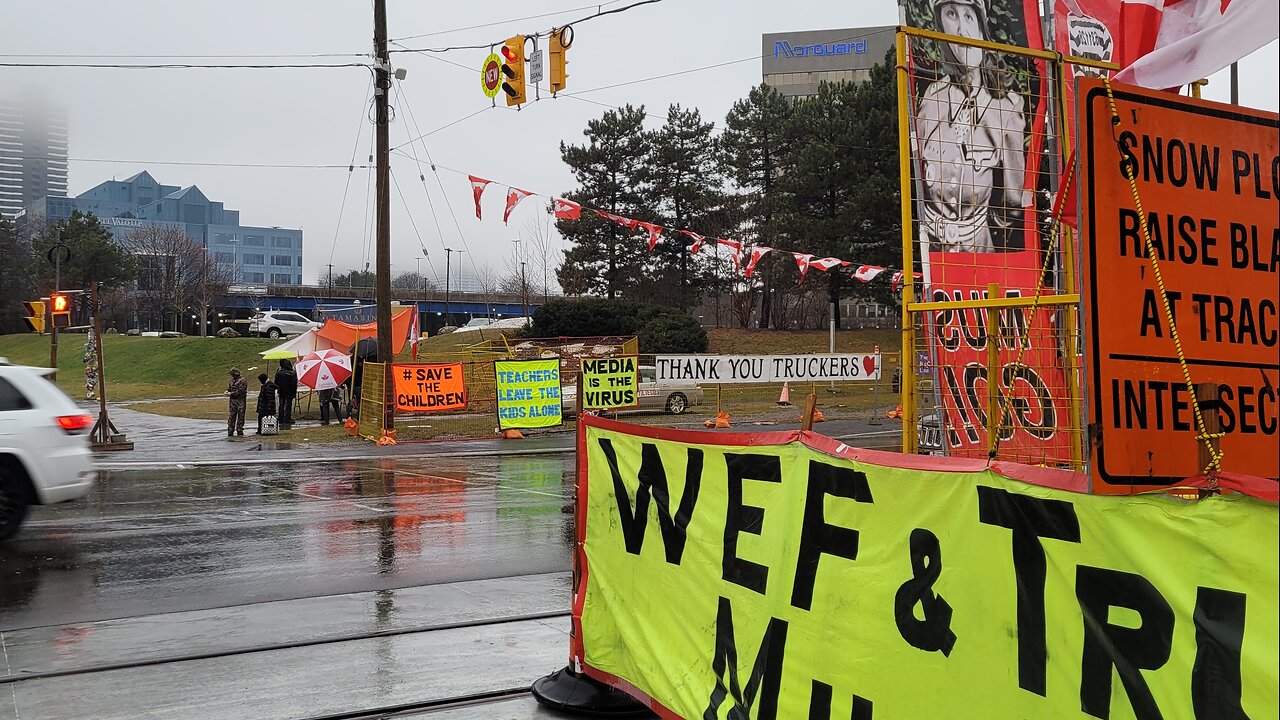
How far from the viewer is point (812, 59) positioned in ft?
327

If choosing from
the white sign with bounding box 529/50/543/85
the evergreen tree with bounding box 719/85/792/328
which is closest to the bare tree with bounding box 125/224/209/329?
the evergreen tree with bounding box 719/85/792/328

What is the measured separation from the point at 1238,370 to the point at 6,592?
8.89 metres

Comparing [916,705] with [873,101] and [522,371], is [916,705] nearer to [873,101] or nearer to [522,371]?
[522,371]

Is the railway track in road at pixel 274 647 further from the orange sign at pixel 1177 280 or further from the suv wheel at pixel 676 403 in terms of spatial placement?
the suv wheel at pixel 676 403

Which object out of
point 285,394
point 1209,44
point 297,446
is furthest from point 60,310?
point 1209,44

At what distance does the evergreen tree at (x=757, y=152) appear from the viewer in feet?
182

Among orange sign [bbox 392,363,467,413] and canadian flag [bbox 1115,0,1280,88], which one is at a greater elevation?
canadian flag [bbox 1115,0,1280,88]

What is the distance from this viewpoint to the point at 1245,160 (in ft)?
10.6

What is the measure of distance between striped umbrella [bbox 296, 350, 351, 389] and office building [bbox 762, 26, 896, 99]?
77.2 m

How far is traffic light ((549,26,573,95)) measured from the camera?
1888 cm

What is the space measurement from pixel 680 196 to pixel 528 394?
32445 mm

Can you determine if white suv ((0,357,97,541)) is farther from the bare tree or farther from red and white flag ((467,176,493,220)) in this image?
the bare tree

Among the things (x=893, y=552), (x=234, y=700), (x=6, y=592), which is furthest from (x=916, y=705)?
(x=6, y=592)

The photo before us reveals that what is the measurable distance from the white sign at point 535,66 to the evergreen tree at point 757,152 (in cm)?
3556
